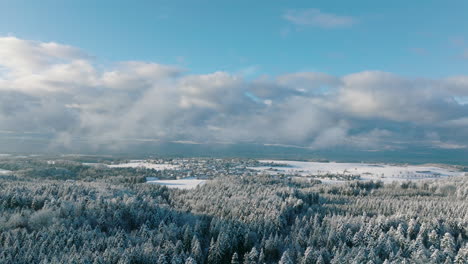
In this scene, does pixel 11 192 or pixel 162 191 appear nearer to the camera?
pixel 11 192

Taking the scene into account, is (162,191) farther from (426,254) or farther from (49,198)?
(426,254)

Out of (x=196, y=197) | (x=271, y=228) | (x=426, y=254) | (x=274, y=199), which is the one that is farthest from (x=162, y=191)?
(x=426, y=254)

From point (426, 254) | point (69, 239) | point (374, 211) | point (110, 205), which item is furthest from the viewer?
point (374, 211)

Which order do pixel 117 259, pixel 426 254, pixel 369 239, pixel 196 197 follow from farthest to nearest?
1. pixel 196 197
2. pixel 369 239
3. pixel 426 254
4. pixel 117 259

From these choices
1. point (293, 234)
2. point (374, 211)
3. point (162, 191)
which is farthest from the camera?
point (162, 191)

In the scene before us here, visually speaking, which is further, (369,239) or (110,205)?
(110,205)

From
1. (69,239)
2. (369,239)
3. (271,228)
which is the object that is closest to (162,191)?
(271,228)

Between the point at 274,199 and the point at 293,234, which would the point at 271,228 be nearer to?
the point at 293,234

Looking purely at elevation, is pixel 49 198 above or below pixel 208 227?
above

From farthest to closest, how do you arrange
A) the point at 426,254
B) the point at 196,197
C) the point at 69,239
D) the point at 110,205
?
the point at 196,197
the point at 110,205
the point at 426,254
the point at 69,239
